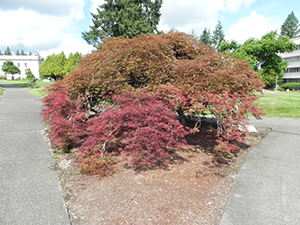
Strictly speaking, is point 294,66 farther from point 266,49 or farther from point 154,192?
point 154,192

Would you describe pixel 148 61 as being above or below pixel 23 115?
above

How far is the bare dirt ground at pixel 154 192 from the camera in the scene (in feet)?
8.38

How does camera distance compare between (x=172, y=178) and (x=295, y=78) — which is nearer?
(x=172, y=178)

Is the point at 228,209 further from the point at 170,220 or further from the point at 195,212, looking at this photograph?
the point at 170,220

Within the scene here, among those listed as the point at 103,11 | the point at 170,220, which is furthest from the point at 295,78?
the point at 170,220

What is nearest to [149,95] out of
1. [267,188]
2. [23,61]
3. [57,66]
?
[267,188]

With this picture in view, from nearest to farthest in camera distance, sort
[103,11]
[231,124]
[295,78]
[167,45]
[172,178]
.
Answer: [172,178]
[231,124]
[167,45]
[103,11]
[295,78]

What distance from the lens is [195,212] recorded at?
2.65 metres

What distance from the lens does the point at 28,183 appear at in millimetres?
3352

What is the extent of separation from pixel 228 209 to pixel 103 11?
22828 millimetres

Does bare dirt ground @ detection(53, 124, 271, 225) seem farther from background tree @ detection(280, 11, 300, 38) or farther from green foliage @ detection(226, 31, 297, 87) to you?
background tree @ detection(280, 11, 300, 38)

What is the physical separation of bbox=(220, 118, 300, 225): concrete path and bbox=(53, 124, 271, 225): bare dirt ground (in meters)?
0.18

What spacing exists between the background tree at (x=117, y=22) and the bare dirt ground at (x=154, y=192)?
17262 millimetres

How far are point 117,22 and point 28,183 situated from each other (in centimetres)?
1996
